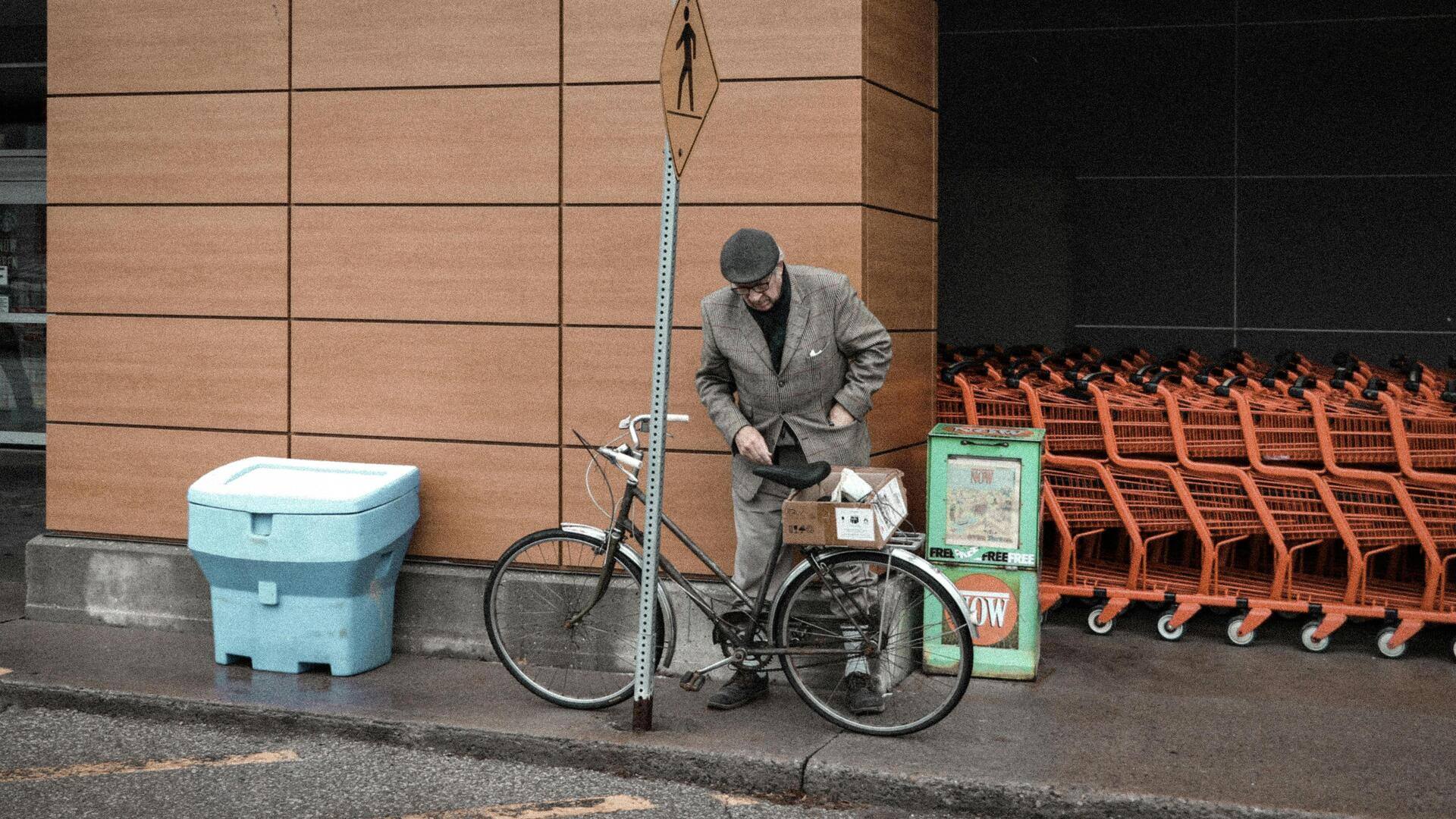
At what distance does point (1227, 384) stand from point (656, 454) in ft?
11.1

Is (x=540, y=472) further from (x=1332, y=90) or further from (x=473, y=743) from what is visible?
(x=1332, y=90)

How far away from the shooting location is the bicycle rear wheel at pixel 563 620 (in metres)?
6.30

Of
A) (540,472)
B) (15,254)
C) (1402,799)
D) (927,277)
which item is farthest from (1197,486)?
(15,254)

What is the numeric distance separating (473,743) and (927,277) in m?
3.26

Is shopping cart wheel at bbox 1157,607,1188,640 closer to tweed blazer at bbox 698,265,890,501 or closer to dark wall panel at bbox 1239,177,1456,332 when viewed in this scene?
tweed blazer at bbox 698,265,890,501

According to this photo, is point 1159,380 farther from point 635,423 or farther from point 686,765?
point 686,765

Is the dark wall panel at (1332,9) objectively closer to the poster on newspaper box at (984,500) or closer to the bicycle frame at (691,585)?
the poster on newspaper box at (984,500)

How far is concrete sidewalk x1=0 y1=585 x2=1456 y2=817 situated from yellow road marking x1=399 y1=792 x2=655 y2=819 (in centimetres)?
33

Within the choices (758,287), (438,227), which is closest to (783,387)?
(758,287)

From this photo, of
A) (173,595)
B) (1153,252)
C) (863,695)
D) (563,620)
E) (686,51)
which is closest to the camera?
(686,51)

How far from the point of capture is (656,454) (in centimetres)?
580

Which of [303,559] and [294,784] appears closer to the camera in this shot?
[294,784]

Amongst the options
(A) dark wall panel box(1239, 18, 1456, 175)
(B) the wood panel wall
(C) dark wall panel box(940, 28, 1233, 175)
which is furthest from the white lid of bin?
(A) dark wall panel box(1239, 18, 1456, 175)

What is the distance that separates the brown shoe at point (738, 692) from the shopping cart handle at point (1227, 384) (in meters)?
2.95
